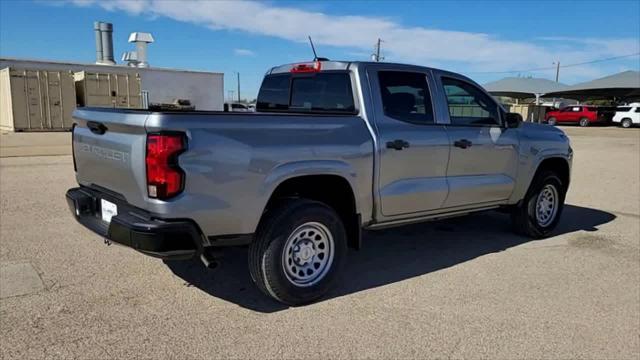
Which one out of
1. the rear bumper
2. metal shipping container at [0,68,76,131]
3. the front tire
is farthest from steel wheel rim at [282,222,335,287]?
metal shipping container at [0,68,76,131]

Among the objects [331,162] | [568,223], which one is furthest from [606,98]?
[331,162]

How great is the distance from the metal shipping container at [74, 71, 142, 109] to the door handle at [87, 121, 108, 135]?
66.4 feet

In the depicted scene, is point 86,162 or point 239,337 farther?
point 86,162

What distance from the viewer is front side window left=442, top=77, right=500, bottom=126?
16.7ft

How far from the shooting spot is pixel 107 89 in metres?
23.4

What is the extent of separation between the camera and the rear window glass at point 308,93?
4523 mm

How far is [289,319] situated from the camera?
369 cm

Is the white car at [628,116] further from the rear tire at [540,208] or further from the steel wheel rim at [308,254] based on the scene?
the steel wheel rim at [308,254]

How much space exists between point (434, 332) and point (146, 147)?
233cm

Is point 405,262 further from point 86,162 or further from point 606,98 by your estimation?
point 606,98

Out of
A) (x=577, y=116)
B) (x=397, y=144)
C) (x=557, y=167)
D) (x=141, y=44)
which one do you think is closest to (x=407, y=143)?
(x=397, y=144)

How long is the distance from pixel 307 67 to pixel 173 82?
87.5 ft

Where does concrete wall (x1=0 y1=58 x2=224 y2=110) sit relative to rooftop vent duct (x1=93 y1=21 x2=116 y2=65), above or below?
below

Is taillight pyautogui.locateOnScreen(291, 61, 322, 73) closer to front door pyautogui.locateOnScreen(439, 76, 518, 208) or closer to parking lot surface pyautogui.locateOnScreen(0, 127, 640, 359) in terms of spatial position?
front door pyautogui.locateOnScreen(439, 76, 518, 208)
